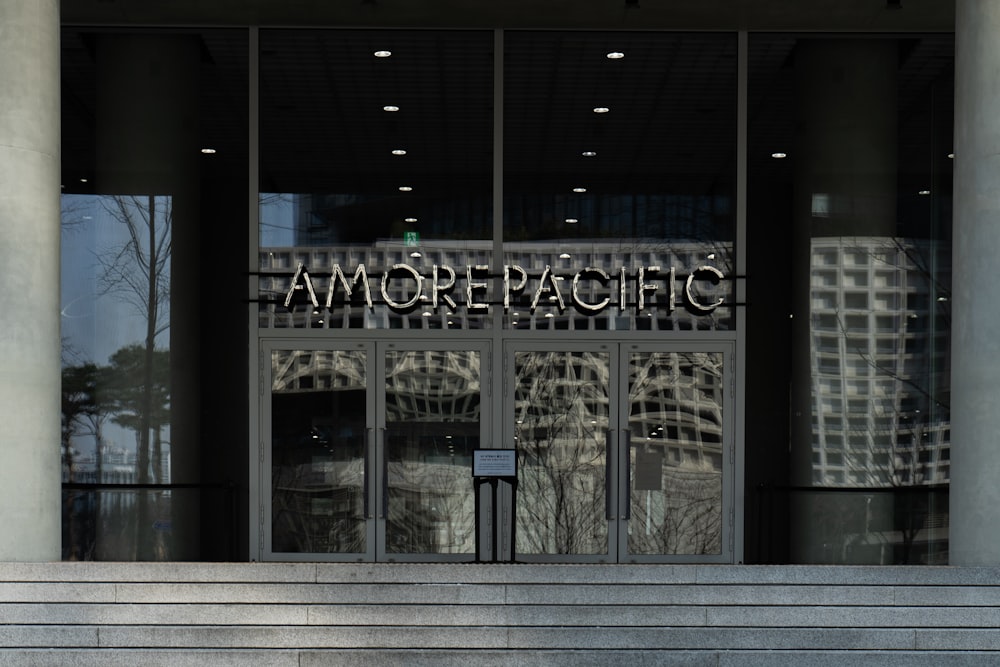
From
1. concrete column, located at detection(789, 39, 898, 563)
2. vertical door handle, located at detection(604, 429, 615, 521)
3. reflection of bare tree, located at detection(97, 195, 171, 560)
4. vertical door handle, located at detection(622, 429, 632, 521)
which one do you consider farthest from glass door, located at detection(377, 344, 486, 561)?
concrete column, located at detection(789, 39, 898, 563)

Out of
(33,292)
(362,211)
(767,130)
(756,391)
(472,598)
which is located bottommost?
(472,598)

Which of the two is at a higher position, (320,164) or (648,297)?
(320,164)

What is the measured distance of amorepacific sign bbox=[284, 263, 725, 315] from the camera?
13297mm

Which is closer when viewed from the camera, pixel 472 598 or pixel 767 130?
pixel 472 598

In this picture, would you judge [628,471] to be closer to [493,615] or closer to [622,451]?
[622,451]

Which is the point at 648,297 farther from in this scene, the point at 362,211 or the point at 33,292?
the point at 33,292

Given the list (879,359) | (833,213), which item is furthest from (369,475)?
(833,213)

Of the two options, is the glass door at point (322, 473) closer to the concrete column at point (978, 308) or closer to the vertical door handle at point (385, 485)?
the vertical door handle at point (385, 485)

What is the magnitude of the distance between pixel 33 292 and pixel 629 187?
6083 millimetres

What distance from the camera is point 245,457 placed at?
13.2m

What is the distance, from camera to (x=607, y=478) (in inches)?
520

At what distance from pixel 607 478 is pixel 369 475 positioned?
7.85 feet

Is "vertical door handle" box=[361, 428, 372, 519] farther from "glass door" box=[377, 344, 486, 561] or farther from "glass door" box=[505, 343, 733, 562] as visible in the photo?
"glass door" box=[505, 343, 733, 562]

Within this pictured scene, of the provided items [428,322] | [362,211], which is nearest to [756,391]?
[428,322]
